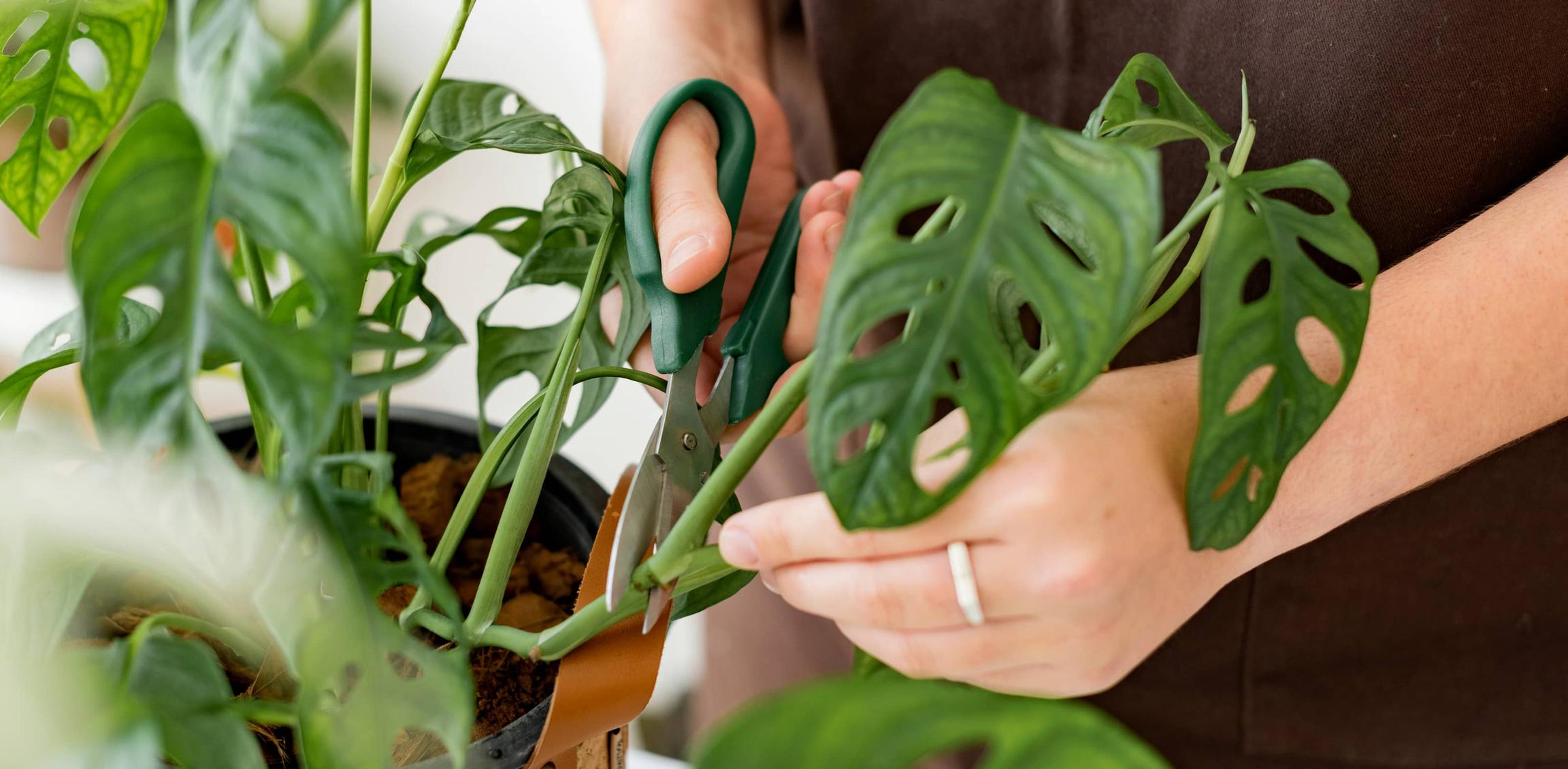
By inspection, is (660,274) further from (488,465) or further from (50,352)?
(50,352)

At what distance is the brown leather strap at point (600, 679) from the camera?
1.04ft

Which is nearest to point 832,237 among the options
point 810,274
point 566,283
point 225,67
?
point 810,274

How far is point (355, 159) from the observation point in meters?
0.35

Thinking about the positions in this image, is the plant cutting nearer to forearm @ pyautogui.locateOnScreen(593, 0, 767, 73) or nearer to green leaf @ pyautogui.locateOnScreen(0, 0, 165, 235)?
green leaf @ pyautogui.locateOnScreen(0, 0, 165, 235)

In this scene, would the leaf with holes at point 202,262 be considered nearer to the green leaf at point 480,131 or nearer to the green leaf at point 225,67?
the green leaf at point 225,67

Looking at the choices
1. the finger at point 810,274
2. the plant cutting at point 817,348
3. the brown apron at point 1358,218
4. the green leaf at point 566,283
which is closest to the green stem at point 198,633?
the plant cutting at point 817,348

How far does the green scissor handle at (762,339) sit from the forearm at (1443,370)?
0.14 m

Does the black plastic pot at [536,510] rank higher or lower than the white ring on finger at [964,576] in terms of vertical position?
lower

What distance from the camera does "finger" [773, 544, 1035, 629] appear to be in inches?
10.8

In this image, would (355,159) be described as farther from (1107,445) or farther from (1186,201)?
(1186,201)

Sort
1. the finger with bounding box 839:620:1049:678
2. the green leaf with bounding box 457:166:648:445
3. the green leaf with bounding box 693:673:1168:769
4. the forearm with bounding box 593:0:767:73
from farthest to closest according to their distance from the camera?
the forearm with bounding box 593:0:767:73 < the green leaf with bounding box 457:166:648:445 < the finger with bounding box 839:620:1049:678 < the green leaf with bounding box 693:673:1168:769

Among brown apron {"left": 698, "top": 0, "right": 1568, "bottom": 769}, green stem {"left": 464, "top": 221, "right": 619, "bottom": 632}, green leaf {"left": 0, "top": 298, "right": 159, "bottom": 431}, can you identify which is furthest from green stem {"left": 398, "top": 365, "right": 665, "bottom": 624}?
brown apron {"left": 698, "top": 0, "right": 1568, "bottom": 769}

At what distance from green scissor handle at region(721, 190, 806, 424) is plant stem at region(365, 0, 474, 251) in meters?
0.13

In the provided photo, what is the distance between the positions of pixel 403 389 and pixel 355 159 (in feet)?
2.67
